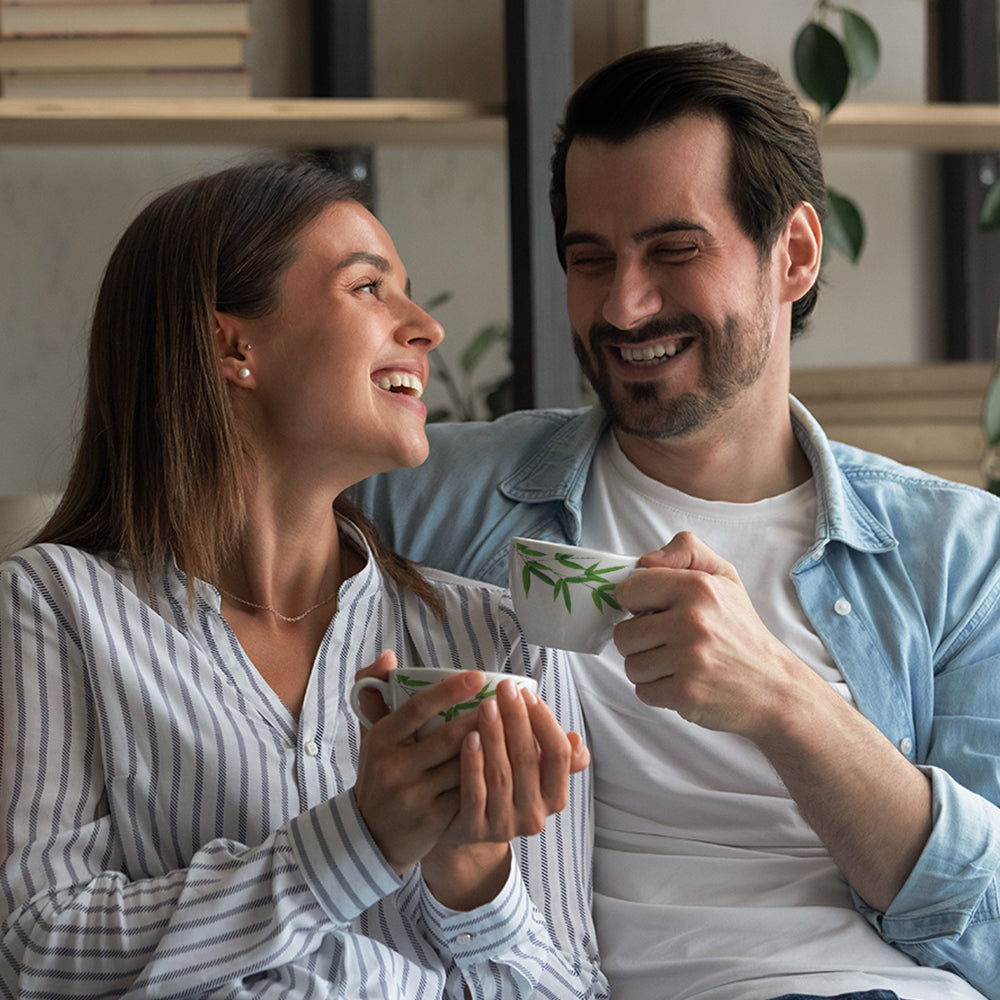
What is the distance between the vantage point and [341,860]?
95 centimetres

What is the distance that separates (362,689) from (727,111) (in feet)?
2.75

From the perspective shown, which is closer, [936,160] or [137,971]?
[137,971]

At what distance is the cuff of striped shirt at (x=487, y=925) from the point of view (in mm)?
1033

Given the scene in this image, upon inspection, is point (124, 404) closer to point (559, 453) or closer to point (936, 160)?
point (559, 453)

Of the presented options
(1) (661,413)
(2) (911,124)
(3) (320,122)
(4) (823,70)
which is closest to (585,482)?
(1) (661,413)

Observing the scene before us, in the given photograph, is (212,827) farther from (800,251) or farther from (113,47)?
(113,47)

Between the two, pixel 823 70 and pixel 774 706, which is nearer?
pixel 774 706

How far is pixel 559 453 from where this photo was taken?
1.47m

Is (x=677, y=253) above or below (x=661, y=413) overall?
above

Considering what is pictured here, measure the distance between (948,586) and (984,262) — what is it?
56.2 inches

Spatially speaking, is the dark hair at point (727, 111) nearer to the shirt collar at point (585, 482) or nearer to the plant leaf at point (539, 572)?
the shirt collar at point (585, 482)

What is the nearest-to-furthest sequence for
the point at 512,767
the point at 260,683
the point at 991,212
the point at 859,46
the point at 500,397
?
the point at 512,767 → the point at 260,683 → the point at 859,46 → the point at 991,212 → the point at 500,397

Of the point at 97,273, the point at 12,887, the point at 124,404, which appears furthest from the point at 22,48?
the point at 12,887

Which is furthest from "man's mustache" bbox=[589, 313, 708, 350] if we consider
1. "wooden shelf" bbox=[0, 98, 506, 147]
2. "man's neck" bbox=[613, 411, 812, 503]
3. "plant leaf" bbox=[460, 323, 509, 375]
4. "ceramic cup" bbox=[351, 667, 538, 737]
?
"plant leaf" bbox=[460, 323, 509, 375]
